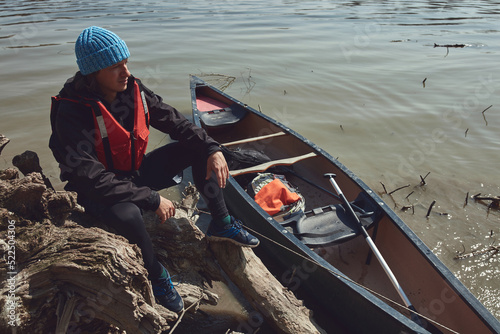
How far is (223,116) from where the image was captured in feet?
21.3

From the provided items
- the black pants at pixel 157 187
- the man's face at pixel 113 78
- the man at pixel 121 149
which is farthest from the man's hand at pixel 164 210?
the man's face at pixel 113 78

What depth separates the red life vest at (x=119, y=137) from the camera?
267 cm

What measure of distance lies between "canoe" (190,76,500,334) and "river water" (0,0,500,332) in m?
0.80

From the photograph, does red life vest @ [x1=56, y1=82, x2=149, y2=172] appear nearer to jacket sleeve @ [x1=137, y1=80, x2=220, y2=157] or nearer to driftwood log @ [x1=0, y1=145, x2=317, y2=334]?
jacket sleeve @ [x1=137, y1=80, x2=220, y2=157]

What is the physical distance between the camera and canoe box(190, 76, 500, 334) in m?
2.87

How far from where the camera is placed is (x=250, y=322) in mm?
3389

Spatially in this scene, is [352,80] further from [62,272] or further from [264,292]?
Result: [62,272]

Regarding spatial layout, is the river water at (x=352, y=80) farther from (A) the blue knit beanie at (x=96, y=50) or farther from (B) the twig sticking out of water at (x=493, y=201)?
(A) the blue knit beanie at (x=96, y=50)

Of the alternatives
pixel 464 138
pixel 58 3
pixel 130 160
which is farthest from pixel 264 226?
pixel 58 3

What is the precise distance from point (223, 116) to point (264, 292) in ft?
13.2

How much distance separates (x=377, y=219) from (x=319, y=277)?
34.8 inches

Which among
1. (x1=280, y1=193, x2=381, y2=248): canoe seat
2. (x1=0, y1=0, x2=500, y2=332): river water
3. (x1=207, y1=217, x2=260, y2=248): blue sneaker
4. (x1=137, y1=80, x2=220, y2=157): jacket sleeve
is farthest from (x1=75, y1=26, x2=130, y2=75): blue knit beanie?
(x1=0, y1=0, x2=500, y2=332): river water

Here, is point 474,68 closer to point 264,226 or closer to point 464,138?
point 464,138

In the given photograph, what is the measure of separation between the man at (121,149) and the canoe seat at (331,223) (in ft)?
2.98
